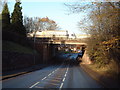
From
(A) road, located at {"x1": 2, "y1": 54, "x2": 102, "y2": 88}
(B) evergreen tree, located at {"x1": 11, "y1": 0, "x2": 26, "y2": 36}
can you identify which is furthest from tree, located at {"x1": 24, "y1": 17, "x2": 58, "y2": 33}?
(A) road, located at {"x1": 2, "y1": 54, "x2": 102, "y2": 88}

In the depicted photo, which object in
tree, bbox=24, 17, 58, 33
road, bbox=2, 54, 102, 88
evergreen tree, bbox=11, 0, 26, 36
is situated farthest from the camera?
tree, bbox=24, 17, 58, 33

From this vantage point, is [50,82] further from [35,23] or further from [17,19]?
[35,23]

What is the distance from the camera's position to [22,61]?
35844mm

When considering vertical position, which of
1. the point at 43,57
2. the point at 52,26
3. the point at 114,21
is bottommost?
the point at 43,57

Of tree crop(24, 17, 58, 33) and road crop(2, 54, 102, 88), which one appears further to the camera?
tree crop(24, 17, 58, 33)

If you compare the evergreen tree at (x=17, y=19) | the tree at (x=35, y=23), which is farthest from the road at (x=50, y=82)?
the tree at (x=35, y=23)

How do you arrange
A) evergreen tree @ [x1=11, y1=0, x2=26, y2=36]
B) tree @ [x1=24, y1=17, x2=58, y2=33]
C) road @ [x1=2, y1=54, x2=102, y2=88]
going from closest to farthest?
road @ [x1=2, y1=54, x2=102, y2=88] < evergreen tree @ [x1=11, y1=0, x2=26, y2=36] < tree @ [x1=24, y1=17, x2=58, y2=33]

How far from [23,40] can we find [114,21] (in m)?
36.6

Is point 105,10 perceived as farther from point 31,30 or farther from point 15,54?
point 31,30

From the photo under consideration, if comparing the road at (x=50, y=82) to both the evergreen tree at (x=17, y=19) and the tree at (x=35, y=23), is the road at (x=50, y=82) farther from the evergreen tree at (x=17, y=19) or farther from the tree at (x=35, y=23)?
the tree at (x=35, y=23)

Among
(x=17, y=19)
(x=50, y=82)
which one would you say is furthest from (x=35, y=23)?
(x=50, y=82)

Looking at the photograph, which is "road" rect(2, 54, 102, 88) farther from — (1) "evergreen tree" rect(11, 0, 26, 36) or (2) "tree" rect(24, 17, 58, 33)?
(2) "tree" rect(24, 17, 58, 33)

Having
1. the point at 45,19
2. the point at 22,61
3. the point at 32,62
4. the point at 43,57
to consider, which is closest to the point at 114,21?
the point at 22,61

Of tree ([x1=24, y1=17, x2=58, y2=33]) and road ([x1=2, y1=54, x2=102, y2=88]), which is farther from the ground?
tree ([x1=24, y1=17, x2=58, y2=33])
